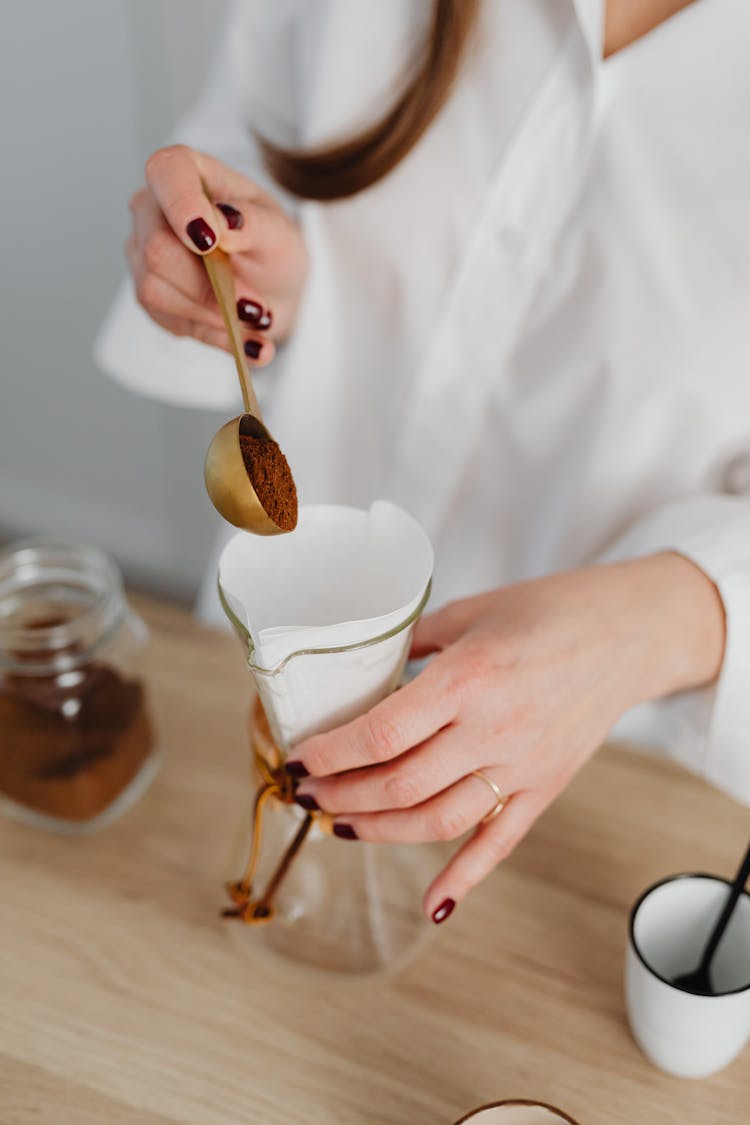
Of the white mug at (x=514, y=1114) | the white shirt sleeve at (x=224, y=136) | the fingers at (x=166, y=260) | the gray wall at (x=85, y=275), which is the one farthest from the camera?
the gray wall at (x=85, y=275)

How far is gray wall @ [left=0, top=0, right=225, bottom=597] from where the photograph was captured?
134 cm

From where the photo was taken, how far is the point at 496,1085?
0.56 metres

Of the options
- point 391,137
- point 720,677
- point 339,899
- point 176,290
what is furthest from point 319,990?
point 391,137

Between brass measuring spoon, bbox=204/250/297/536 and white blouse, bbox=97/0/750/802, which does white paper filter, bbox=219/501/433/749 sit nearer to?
brass measuring spoon, bbox=204/250/297/536

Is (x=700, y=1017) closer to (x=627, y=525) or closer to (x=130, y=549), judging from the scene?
(x=627, y=525)

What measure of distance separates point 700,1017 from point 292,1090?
21 cm

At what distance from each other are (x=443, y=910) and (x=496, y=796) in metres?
0.06

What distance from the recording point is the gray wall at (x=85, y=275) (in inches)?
52.8

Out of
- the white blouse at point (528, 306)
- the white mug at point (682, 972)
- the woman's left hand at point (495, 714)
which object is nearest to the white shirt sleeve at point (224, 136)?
the white blouse at point (528, 306)

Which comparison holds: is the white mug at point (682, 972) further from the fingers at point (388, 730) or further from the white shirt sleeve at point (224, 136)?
the white shirt sleeve at point (224, 136)

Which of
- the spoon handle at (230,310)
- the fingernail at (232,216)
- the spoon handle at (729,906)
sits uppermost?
the fingernail at (232,216)

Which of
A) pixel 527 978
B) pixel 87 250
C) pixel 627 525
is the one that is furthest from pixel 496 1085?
pixel 87 250

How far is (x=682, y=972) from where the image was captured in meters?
0.57

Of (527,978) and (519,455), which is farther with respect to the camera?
(519,455)
